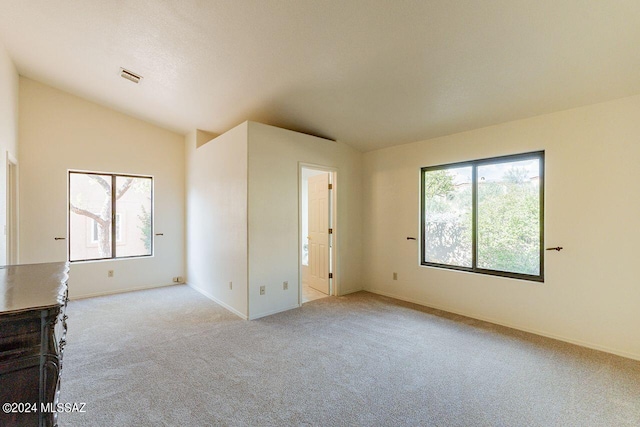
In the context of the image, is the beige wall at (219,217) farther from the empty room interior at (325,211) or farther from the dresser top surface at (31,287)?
the dresser top surface at (31,287)

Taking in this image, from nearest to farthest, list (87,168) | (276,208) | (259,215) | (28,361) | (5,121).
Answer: (28,361) < (5,121) < (259,215) < (276,208) < (87,168)

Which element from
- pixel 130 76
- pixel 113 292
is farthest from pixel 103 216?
pixel 130 76

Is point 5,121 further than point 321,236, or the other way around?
point 321,236

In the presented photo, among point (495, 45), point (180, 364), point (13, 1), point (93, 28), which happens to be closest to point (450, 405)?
point (180, 364)

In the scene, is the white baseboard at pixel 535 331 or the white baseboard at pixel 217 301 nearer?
the white baseboard at pixel 535 331

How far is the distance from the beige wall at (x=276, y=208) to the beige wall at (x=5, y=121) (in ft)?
9.09

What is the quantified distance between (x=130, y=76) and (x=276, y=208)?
253 centimetres

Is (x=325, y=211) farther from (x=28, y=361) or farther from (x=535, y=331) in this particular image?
(x=28, y=361)

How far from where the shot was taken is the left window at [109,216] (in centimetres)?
468

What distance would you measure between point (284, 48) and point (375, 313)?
3302 millimetres

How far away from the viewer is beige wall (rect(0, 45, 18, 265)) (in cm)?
327

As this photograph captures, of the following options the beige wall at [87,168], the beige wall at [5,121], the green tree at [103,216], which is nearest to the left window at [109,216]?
the green tree at [103,216]

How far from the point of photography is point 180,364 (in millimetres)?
2547

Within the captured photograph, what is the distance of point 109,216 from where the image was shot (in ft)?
16.3
